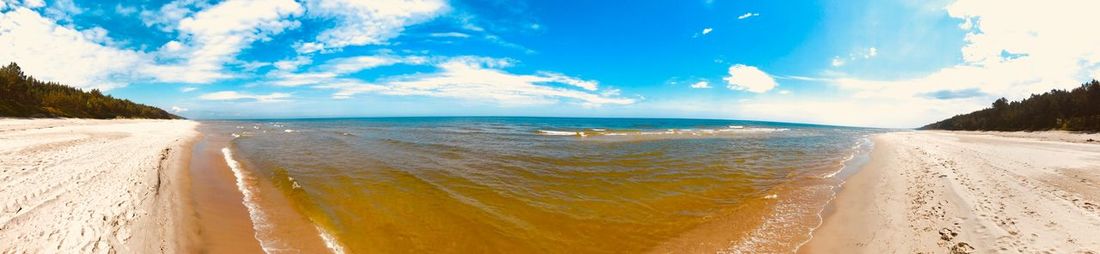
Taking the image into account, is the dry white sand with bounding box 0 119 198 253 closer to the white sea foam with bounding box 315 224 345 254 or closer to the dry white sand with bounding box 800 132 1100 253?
the white sea foam with bounding box 315 224 345 254

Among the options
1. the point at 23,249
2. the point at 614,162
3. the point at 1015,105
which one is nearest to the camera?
the point at 23,249

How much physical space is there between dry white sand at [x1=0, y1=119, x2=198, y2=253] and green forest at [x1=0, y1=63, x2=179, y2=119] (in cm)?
3491

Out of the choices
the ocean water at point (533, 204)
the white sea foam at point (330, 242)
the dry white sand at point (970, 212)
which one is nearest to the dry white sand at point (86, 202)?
the ocean water at point (533, 204)

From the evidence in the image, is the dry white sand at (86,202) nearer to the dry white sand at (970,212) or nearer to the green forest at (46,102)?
the dry white sand at (970,212)

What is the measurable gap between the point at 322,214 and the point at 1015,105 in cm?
8456

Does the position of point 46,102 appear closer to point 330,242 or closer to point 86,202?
point 86,202

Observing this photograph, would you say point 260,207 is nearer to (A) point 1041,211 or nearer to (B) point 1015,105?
(A) point 1041,211

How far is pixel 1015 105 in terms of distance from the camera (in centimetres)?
5153

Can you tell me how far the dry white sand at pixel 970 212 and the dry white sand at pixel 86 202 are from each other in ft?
43.4

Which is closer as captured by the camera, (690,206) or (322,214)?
(322,214)

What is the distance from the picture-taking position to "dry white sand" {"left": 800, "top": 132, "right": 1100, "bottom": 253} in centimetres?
682

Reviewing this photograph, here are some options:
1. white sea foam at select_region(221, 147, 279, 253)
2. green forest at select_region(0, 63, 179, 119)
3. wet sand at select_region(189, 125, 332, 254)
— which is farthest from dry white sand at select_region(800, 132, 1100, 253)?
green forest at select_region(0, 63, 179, 119)

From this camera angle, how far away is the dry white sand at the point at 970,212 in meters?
6.82

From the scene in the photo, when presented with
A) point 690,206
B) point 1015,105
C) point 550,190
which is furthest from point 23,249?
point 1015,105
